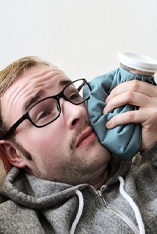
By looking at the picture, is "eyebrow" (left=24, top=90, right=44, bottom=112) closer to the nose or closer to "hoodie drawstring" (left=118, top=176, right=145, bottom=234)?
the nose

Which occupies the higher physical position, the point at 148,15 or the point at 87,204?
the point at 148,15

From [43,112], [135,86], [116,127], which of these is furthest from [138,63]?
[43,112]

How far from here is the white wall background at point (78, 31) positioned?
5.45 ft

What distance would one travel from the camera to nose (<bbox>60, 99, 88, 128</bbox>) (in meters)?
1.03

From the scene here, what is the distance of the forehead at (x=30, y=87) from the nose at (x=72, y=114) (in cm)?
5

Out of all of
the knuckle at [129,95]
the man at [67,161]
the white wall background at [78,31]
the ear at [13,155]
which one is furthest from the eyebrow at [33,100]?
the white wall background at [78,31]

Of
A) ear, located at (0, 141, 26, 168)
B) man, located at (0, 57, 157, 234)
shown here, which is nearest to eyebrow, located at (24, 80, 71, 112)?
man, located at (0, 57, 157, 234)

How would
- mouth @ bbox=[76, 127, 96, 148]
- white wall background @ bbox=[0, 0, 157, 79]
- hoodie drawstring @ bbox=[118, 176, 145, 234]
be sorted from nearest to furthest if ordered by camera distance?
hoodie drawstring @ bbox=[118, 176, 145, 234]
mouth @ bbox=[76, 127, 96, 148]
white wall background @ bbox=[0, 0, 157, 79]

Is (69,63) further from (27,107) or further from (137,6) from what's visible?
(27,107)

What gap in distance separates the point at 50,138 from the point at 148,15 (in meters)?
0.91

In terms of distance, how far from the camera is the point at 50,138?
102cm

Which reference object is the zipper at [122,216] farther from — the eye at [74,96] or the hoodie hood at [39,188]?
the eye at [74,96]

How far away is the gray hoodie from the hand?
2.8 inches

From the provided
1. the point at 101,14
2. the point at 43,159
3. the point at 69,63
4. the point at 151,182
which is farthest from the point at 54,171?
the point at 101,14
